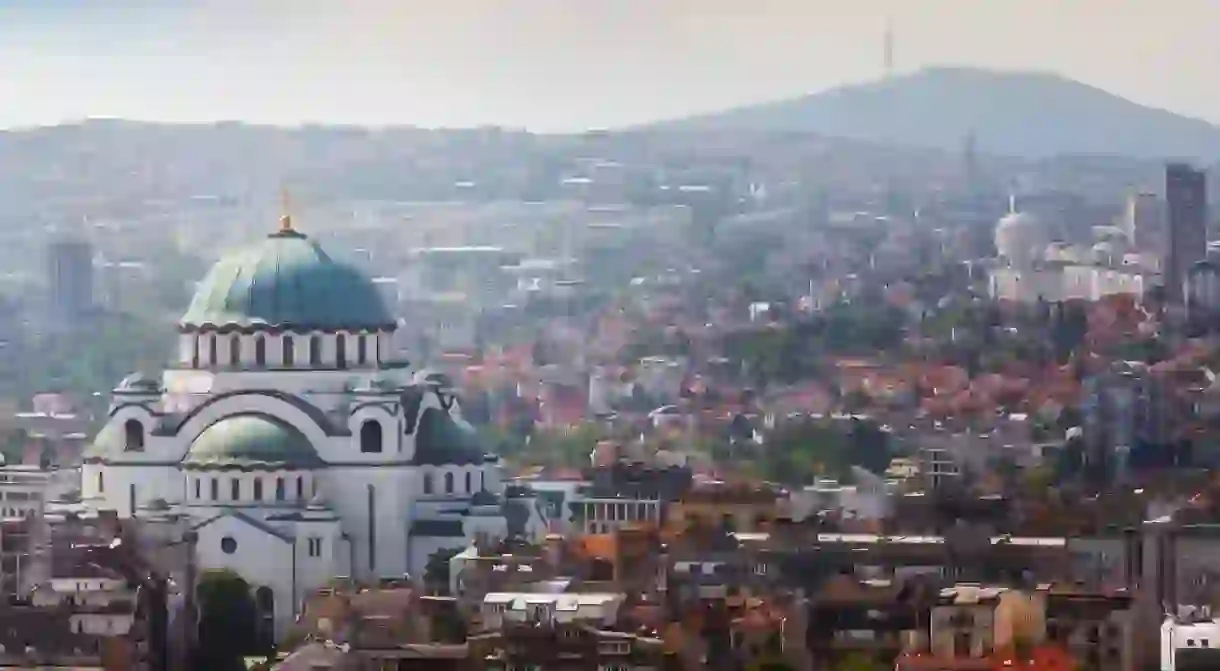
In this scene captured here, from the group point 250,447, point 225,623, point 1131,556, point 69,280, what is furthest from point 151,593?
point 69,280

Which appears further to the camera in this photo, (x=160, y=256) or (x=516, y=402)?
(x=160, y=256)

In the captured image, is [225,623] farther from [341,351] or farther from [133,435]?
[341,351]

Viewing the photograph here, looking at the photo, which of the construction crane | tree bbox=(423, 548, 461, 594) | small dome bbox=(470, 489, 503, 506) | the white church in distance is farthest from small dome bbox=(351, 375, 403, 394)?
the construction crane

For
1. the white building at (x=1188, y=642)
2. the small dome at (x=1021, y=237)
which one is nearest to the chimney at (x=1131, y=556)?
the white building at (x=1188, y=642)

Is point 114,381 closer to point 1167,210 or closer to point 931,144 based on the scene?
point 1167,210

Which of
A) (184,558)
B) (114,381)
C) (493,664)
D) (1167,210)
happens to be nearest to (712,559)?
(184,558)

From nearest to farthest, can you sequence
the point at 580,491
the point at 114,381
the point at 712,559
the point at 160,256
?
the point at 712,559 → the point at 580,491 → the point at 114,381 → the point at 160,256

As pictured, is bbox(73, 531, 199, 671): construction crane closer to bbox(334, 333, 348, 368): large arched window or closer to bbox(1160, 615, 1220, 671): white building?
bbox(334, 333, 348, 368): large arched window

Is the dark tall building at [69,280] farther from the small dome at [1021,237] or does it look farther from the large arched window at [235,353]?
the large arched window at [235,353]

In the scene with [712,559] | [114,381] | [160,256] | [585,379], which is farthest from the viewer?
[160,256]
